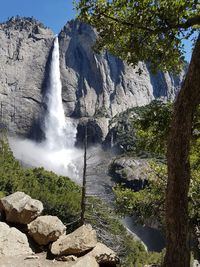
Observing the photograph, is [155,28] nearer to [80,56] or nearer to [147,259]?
[147,259]

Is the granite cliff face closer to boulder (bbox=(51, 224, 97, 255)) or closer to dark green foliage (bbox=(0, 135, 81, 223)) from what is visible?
dark green foliage (bbox=(0, 135, 81, 223))

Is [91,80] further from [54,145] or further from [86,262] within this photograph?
[86,262]

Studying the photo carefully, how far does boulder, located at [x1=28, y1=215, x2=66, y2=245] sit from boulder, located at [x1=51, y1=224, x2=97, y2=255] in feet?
2.78

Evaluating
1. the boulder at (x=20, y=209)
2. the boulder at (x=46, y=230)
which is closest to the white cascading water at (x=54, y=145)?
the boulder at (x=20, y=209)

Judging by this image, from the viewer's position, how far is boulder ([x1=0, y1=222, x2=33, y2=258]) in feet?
44.3

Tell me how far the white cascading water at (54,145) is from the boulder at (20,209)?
120m

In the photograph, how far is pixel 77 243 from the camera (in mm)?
12828

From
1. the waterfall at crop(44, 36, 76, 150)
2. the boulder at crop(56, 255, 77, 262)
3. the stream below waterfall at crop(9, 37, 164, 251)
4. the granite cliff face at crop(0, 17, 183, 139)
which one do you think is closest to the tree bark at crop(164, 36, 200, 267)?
the boulder at crop(56, 255, 77, 262)

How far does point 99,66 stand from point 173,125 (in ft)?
545

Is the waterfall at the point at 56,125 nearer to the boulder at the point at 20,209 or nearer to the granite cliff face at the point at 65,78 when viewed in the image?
the granite cliff face at the point at 65,78

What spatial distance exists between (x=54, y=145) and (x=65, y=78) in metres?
30.6

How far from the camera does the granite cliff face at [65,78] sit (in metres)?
151

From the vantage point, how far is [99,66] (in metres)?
172

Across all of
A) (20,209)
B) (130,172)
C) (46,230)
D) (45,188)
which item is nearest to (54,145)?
(130,172)
